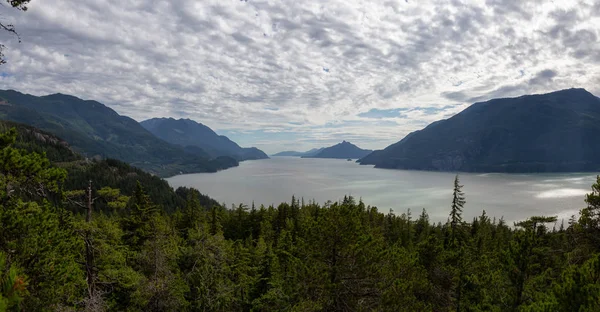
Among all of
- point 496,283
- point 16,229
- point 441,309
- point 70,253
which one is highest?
point 16,229

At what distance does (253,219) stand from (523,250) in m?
44.6

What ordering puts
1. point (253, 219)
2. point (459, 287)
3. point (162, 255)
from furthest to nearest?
point (253, 219)
point (459, 287)
point (162, 255)

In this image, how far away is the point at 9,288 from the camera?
470 centimetres

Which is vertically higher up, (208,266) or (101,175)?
(208,266)

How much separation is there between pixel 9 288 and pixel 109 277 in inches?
393

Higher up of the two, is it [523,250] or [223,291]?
[523,250]

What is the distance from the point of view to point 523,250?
626 inches

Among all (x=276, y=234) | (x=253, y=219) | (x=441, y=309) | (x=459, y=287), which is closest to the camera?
(x=459, y=287)

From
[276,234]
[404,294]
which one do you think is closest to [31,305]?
[404,294]

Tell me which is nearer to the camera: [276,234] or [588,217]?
[588,217]

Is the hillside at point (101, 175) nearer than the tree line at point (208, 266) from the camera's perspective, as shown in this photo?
No

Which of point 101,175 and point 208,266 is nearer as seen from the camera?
point 208,266

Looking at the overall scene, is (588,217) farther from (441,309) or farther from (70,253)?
(70,253)

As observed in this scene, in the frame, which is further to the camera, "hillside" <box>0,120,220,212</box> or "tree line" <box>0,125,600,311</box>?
"hillside" <box>0,120,220,212</box>
